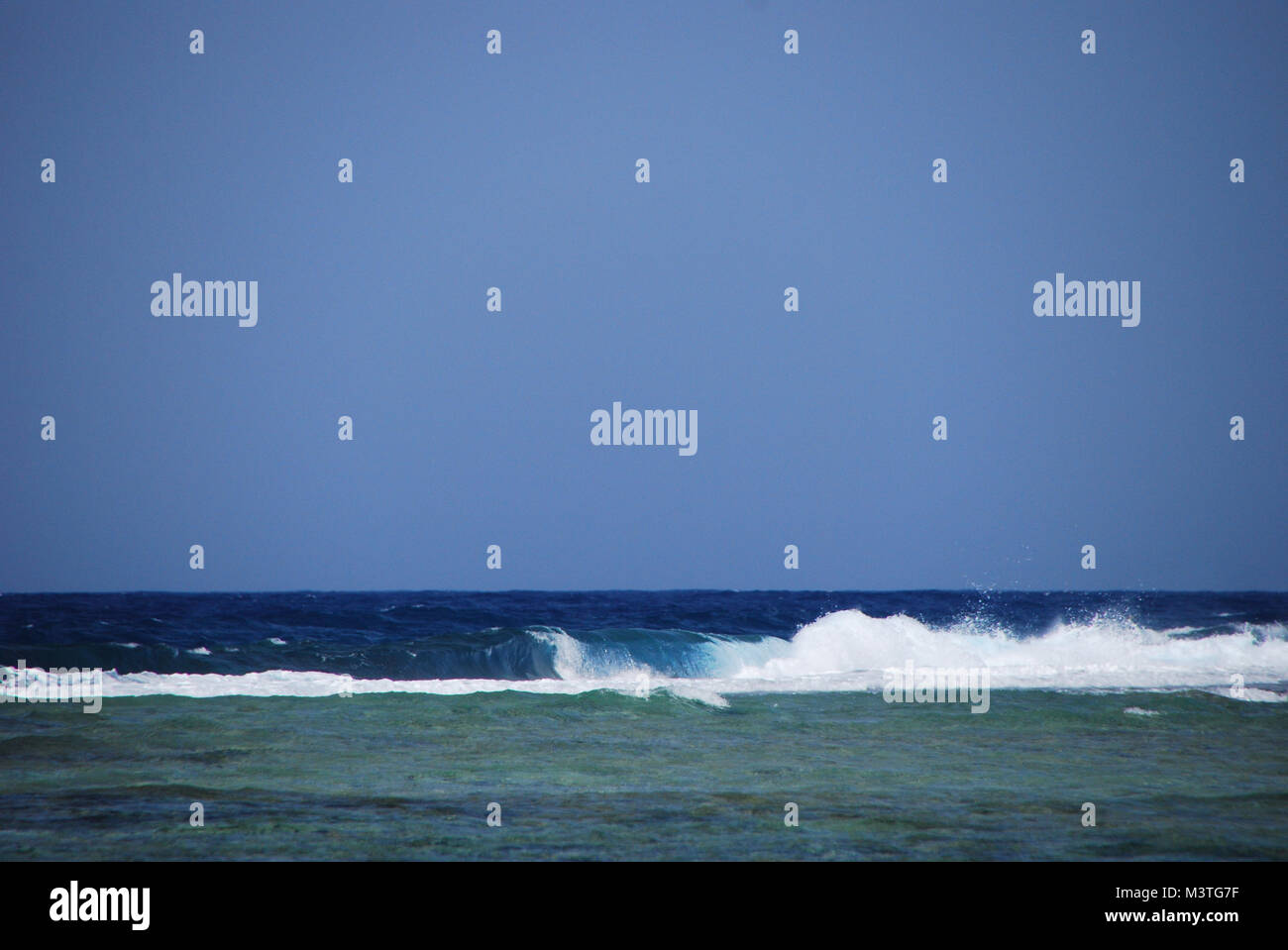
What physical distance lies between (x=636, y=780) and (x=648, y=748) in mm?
2061

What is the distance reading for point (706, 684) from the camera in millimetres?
Result: 20156

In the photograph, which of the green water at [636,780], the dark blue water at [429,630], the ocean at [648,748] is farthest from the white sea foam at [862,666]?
the green water at [636,780]

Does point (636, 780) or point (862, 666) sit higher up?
point (636, 780)

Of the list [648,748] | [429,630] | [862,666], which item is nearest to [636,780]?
[648,748]

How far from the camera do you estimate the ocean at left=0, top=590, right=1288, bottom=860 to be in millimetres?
8469

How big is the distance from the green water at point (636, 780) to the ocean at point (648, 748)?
46mm

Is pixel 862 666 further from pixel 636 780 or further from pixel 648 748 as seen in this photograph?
pixel 636 780

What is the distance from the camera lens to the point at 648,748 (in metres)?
13.0

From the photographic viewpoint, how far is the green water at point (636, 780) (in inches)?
326

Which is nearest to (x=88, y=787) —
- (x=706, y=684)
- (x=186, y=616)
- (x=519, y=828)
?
(x=519, y=828)


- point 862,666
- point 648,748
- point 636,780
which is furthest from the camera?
point 862,666

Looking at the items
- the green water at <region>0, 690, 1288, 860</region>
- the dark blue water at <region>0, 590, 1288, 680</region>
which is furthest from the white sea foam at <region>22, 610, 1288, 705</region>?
the green water at <region>0, 690, 1288, 860</region>
